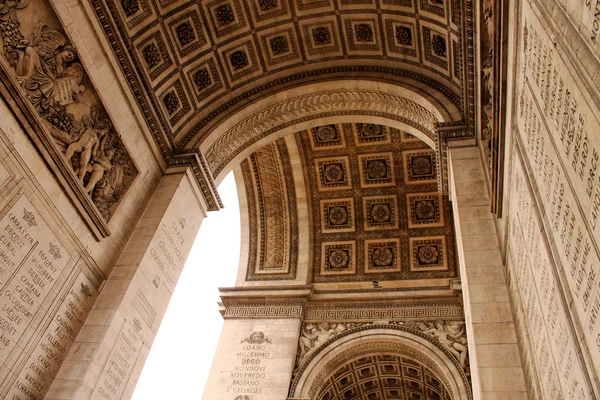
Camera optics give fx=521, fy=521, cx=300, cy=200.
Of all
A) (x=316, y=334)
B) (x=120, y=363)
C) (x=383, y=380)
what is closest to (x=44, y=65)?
(x=120, y=363)

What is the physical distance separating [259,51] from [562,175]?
970 centimetres

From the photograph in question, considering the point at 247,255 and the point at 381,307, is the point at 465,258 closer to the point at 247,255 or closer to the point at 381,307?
the point at 381,307

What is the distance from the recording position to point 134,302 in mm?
9211

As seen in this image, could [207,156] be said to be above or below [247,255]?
below

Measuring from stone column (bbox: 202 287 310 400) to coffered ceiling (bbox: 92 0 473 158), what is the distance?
6.17 metres

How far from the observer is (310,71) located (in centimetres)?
1349

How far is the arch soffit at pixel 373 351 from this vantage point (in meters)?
13.6

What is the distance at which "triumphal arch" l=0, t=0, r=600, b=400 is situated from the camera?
5441 millimetres

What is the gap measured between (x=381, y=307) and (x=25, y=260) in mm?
10668

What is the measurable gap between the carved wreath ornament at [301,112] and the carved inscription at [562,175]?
664 cm

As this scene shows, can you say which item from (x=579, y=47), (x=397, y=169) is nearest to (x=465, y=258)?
(x=579, y=47)

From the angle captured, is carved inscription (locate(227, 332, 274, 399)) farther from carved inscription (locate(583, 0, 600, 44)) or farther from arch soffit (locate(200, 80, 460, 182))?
carved inscription (locate(583, 0, 600, 44))

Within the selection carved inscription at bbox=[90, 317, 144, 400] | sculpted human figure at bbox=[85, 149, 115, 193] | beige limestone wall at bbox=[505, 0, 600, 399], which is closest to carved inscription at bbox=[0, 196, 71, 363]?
sculpted human figure at bbox=[85, 149, 115, 193]

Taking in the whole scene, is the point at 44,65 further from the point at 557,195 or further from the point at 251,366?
the point at 251,366
